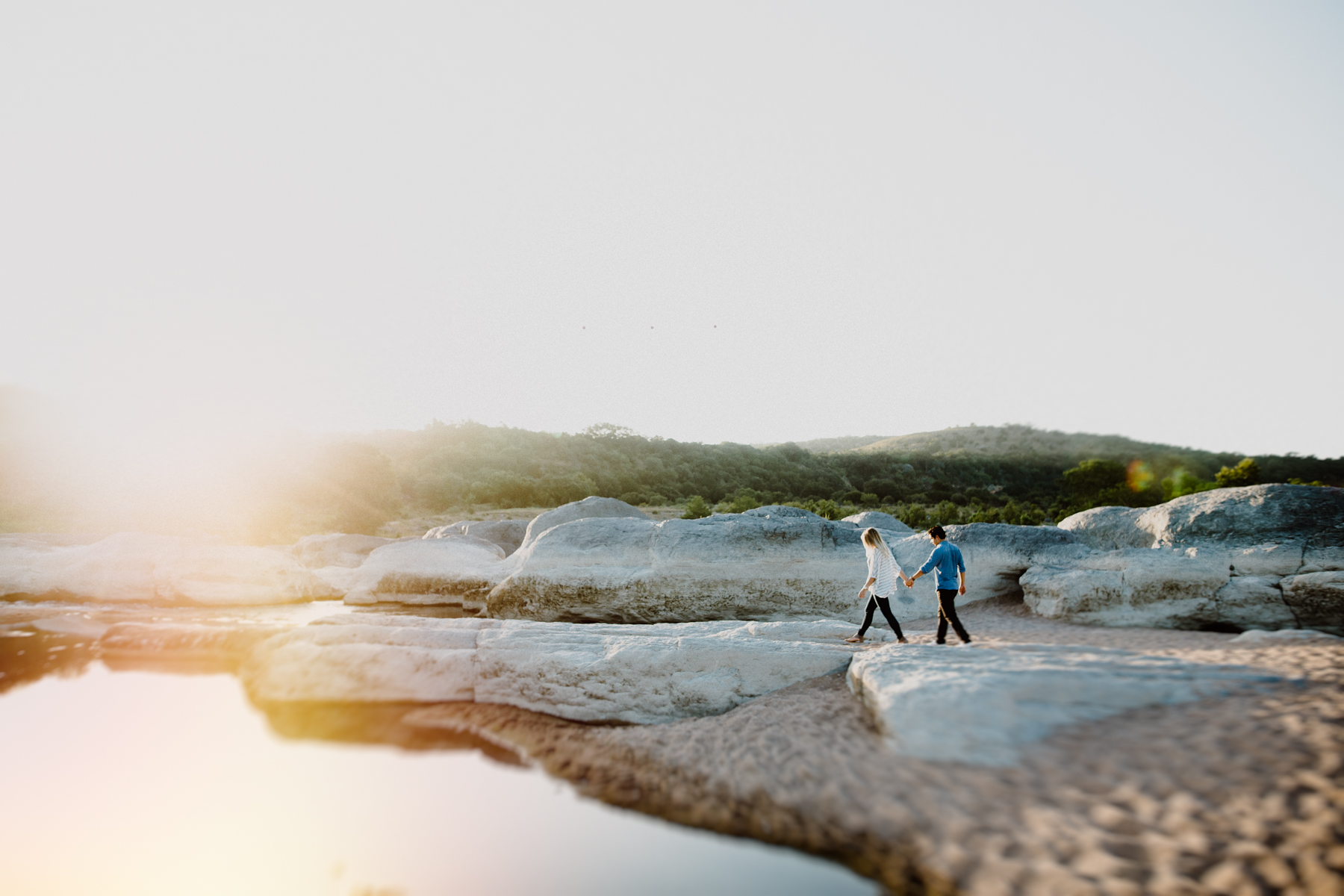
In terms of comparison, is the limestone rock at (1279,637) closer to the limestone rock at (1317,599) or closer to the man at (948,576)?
the limestone rock at (1317,599)

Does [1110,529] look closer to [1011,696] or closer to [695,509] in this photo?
[1011,696]

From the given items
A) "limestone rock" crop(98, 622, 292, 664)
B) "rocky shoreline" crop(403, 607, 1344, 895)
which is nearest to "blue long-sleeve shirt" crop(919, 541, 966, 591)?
"rocky shoreline" crop(403, 607, 1344, 895)

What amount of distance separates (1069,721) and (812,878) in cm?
250

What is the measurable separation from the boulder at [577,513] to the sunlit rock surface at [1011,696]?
8.73 metres

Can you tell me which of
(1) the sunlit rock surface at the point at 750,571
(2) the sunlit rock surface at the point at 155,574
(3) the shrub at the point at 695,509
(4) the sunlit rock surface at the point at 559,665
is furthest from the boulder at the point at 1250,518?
(2) the sunlit rock surface at the point at 155,574

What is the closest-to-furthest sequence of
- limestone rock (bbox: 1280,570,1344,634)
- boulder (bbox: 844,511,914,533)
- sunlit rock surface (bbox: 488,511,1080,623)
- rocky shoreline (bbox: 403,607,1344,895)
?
rocky shoreline (bbox: 403,607,1344,895), limestone rock (bbox: 1280,570,1344,634), sunlit rock surface (bbox: 488,511,1080,623), boulder (bbox: 844,511,914,533)

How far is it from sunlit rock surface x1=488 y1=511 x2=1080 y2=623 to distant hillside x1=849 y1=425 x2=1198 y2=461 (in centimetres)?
4170

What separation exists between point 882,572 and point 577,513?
30.0 feet

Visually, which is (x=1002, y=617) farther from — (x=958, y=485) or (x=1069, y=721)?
(x=958, y=485)

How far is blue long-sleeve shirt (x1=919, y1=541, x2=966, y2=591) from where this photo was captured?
691cm

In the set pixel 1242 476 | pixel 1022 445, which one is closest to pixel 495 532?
pixel 1242 476

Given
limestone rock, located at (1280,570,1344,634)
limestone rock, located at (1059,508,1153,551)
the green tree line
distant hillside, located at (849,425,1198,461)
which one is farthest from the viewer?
distant hillside, located at (849,425,1198,461)

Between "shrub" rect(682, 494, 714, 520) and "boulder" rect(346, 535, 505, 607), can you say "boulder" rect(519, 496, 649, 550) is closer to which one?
"boulder" rect(346, 535, 505, 607)

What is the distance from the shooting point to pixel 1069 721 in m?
4.74
